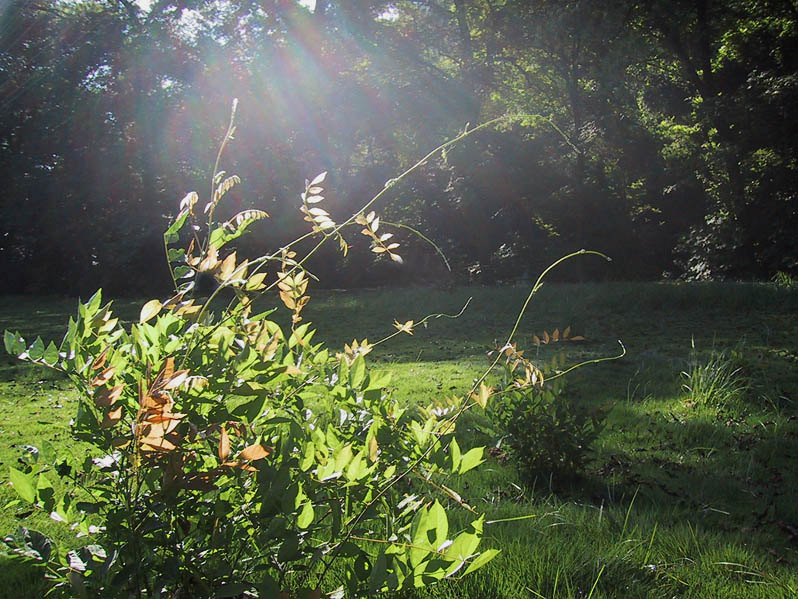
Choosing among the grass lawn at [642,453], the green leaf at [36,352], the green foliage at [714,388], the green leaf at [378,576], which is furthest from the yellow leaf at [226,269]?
the green foliage at [714,388]

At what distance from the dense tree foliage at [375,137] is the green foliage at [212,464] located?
14361mm

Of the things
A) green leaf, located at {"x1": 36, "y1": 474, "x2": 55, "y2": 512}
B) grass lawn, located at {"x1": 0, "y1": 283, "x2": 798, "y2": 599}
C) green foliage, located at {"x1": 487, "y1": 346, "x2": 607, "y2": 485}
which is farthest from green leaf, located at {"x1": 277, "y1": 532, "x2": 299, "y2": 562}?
green foliage, located at {"x1": 487, "y1": 346, "x2": 607, "y2": 485}

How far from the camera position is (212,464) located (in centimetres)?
156

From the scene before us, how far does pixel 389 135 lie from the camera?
56.5 feet

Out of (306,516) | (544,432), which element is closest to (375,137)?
(544,432)

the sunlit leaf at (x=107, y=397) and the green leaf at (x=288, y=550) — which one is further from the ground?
the sunlit leaf at (x=107, y=397)

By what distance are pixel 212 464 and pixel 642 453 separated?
3331mm

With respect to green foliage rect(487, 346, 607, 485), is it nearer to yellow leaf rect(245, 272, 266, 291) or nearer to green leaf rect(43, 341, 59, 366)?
yellow leaf rect(245, 272, 266, 291)

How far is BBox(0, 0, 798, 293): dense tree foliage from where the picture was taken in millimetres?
15820

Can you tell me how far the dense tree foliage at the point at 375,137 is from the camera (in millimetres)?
15820

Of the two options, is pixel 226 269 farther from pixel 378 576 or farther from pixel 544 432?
pixel 544 432

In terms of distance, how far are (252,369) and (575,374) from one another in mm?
5454

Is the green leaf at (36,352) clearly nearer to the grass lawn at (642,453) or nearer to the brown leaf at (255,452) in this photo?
the brown leaf at (255,452)

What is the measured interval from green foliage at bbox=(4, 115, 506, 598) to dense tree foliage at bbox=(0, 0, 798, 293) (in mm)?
14361
